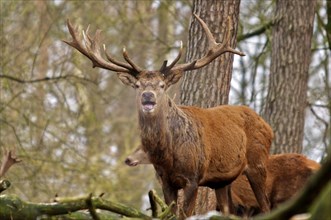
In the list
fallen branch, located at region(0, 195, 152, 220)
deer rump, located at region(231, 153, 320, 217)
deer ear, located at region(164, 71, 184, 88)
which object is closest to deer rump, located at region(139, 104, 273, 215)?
deer ear, located at region(164, 71, 184, 88)

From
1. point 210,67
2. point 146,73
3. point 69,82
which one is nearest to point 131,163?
point 210,67

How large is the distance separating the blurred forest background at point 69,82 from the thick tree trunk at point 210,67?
5.10 m

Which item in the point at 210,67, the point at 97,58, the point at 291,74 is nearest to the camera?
the point at 97,58

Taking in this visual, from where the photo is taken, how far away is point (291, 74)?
15234 mm

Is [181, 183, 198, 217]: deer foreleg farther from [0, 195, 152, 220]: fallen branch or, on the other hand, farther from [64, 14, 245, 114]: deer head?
[0, 195, 152, 220]: fallen branch

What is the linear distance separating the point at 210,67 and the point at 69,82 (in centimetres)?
704

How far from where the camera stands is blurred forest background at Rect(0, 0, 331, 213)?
1797 cm

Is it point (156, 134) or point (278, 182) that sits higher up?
point (156, 134)

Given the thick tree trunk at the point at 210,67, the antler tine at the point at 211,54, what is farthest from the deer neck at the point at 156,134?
the thick tree trunk at the point at 210,67

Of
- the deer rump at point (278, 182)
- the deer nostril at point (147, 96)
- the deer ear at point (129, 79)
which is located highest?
the deer ear at point (129, 79)

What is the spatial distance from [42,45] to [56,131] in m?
1.54

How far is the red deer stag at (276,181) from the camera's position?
41.8 ft

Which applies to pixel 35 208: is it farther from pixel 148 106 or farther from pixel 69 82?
pixel 69 82

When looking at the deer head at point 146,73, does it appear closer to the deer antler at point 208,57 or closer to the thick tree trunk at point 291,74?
the deer antler at point 208,57
